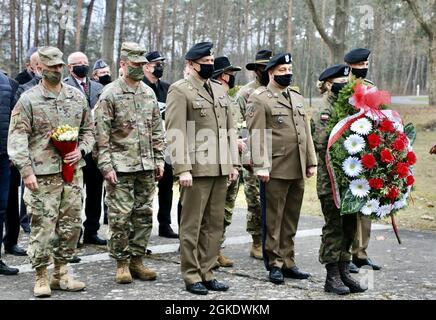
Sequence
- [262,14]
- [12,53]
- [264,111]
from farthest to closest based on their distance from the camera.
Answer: [262,14] < [12,53] < [264,111]

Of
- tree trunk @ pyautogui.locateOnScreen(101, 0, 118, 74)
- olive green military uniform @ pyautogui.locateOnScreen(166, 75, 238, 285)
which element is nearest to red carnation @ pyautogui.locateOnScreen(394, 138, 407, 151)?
olive green military uniform @ pyautogui.locateOnScreen(166, 75, 238, 285)

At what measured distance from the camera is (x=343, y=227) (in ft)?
18.6

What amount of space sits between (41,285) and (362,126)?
3199mm

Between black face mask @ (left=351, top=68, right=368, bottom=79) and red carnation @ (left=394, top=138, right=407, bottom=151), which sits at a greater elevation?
black face mask @ (left=351, top=68, right=368, bottom=79)

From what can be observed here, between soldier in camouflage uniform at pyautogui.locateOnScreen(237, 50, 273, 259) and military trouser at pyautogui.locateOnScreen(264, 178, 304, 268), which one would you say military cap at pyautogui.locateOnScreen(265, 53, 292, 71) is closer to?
soldier in camouflage uniform at pyautogui.locateOnScreen(237, 50, 273, 259)

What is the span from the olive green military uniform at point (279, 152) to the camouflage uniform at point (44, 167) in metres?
1.81

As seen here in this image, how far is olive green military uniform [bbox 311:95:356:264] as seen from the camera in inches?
222

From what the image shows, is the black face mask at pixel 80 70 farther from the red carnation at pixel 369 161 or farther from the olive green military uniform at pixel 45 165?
the red carnation at pixel 369 161

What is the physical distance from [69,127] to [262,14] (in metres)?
50.7

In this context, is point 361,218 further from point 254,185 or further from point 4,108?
point 4,108

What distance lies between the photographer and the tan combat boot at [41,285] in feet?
17.8

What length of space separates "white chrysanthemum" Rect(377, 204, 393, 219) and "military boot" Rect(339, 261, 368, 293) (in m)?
0.63

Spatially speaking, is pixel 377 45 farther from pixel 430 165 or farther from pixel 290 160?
pixel 290 160
